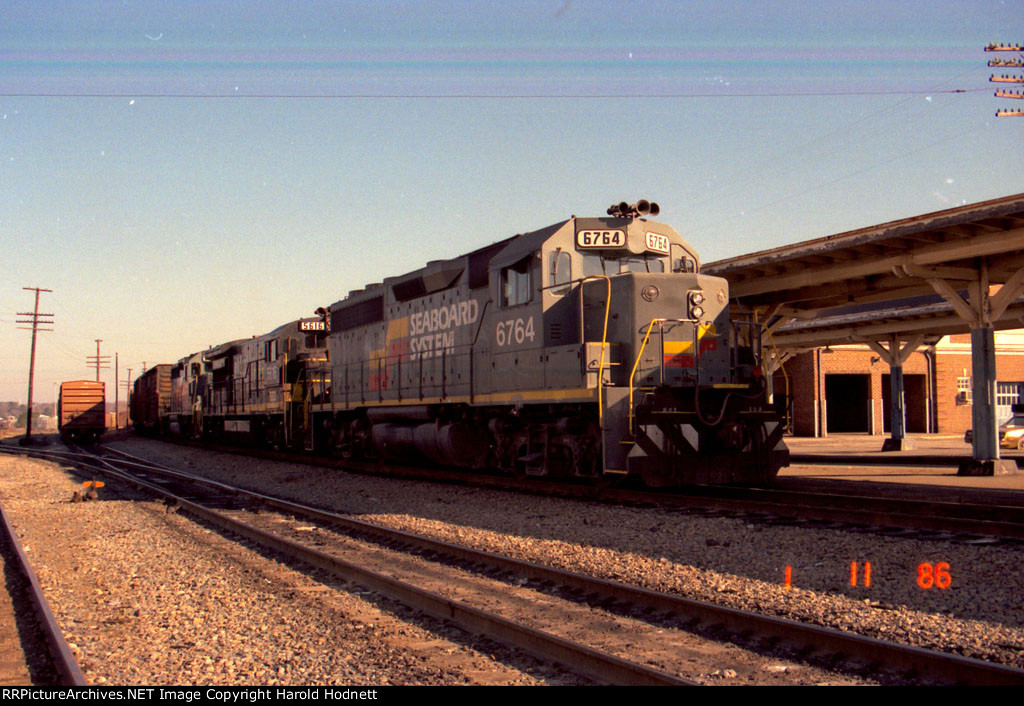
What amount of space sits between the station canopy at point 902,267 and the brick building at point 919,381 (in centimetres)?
1792

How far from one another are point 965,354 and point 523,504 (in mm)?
36542

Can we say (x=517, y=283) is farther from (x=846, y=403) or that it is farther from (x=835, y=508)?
(x=846, y=403)

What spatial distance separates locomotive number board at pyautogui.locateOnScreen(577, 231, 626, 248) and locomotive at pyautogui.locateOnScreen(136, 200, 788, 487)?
2cm

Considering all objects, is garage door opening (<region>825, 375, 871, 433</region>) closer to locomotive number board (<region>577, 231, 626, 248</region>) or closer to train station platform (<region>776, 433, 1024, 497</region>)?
train station platform (<region>776, 433, 1024, 497</region>)

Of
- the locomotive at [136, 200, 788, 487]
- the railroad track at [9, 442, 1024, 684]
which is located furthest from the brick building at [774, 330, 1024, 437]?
the railroad track at [9, 442, 1024, 684]

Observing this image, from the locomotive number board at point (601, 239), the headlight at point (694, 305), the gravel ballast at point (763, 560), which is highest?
the locomotive number board at point (601, 239)

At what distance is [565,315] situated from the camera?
37.2 feet

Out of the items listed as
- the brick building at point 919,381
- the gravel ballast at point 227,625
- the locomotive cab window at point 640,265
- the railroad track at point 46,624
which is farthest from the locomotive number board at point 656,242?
the brick building at point 919,381

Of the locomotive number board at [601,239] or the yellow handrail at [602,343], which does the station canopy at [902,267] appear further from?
the yellow handrail at [602,343]

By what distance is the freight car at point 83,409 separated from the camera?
41.6 metres

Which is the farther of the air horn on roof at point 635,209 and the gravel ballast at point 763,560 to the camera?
the air horn on roof at point 635,209
